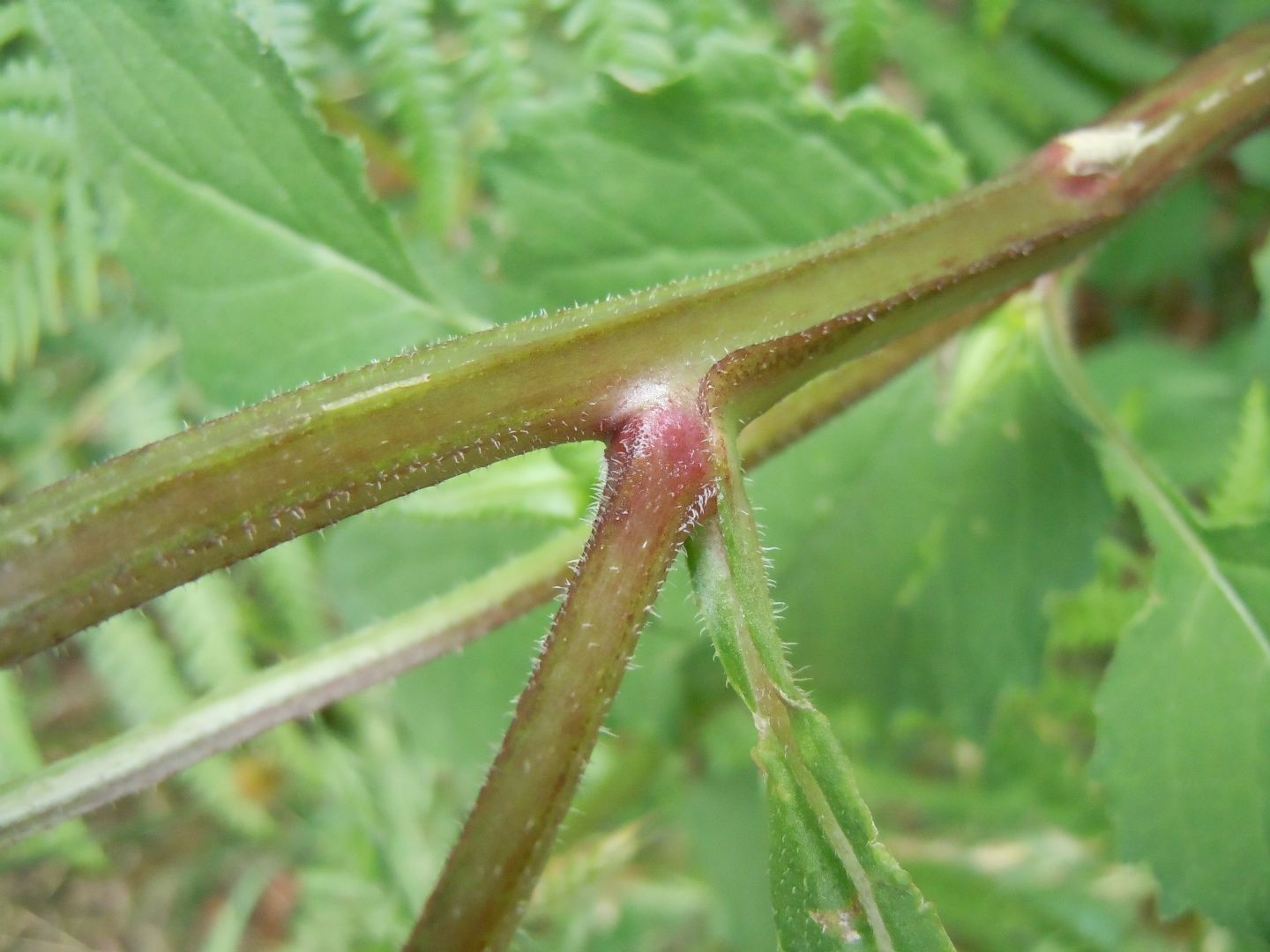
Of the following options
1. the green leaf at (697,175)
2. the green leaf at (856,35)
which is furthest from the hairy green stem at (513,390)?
the green leaf at (856,35)

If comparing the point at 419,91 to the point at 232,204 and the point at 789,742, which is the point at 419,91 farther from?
the point at 789,742

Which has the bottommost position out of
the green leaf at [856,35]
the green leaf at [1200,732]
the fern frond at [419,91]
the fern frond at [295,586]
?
the green leaf at [1200,732]

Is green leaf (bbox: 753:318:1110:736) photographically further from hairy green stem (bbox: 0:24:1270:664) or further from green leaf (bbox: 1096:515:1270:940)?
hairy green stem (bbox: 0:24:1270:664)

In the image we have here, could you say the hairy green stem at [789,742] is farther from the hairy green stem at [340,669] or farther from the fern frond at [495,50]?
the fern frond at [495,50]

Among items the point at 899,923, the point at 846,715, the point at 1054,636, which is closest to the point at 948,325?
the point at 899,923

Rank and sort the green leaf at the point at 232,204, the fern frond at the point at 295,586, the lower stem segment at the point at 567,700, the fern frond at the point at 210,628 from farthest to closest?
1. the fern frond at the point at 295,586
2. the fern frond at the point at 210,628
3. the green leaf at the point at 232,204
4. the lower stem segment at the point at 567,700

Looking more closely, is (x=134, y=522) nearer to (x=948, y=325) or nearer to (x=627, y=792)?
(x=948, y=325)
